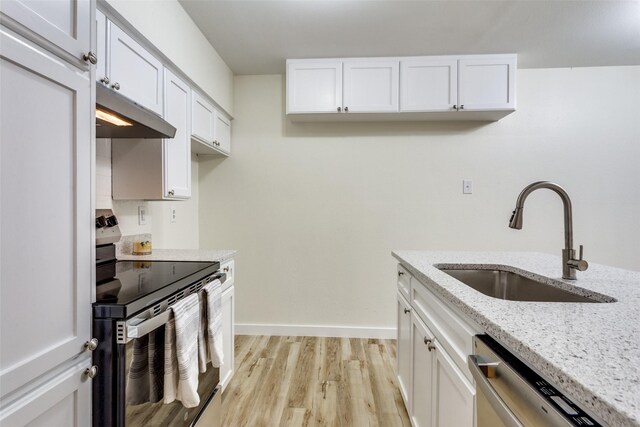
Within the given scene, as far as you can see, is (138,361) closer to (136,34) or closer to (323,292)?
(136,34)

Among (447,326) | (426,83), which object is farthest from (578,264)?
(426,83)

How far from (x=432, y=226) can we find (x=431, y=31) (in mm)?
1553

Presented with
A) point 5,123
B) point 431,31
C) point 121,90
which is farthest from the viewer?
point 431,31

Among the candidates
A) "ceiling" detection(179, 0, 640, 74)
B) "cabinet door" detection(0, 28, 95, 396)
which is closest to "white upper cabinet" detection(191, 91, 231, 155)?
"ceiling" detection(179, 0, 640, 74)

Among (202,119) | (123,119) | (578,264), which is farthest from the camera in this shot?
(202,119)

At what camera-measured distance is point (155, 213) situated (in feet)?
7.13

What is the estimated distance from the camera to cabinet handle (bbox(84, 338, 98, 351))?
854 millimetres

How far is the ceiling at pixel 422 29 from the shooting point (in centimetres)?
194

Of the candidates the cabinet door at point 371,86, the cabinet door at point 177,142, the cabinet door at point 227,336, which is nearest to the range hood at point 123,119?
the cabinet door at point 177,142

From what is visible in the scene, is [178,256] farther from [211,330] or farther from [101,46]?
[101,46]

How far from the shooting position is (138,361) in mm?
983

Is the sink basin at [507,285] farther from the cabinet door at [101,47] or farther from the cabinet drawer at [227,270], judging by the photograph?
the cabinet door at [101,47]

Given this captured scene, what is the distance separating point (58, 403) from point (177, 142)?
144 centimetres

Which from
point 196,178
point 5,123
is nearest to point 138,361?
point 5,123
